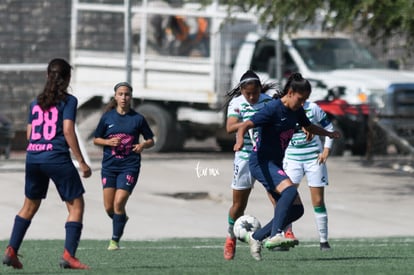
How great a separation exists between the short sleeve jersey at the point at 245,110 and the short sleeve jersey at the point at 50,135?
226 centimetres

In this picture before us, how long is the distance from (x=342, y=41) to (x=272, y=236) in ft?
52.4

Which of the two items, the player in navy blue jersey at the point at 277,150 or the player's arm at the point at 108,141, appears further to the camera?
the player's arm at the point at 108,141

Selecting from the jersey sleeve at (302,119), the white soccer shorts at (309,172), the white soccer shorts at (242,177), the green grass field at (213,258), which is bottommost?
the green grass field at (213,258)

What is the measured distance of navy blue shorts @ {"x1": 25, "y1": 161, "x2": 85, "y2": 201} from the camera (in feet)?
33.5

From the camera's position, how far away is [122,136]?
13492 millimetres

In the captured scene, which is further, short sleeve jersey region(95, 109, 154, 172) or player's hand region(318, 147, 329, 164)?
short sleeve jersey region(95, 109, 154, 172)

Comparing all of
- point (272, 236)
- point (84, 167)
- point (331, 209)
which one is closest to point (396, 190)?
point (331, 209)

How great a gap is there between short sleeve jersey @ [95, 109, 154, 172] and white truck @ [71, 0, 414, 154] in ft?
39.5

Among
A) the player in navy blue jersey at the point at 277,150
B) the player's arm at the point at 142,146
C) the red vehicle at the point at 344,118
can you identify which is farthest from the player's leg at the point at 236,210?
the red vehicle at the point at 344,118

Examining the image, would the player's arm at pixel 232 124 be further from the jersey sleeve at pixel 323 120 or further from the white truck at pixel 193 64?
the white truck at pixel 193 64

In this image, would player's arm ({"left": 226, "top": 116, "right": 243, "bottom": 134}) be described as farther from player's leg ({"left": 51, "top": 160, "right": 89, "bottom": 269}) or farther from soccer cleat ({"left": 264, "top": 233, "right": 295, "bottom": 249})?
player's leg ({"left": 51, "top": 160, "right": 89, "bottom": 269})

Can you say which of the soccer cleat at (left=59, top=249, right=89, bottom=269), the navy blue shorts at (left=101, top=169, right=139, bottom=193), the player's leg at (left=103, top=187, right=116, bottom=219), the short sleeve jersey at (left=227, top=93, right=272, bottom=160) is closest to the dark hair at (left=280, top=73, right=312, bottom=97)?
the short sleeve jersey at (left=227, top=93, right=272, bottom=160)

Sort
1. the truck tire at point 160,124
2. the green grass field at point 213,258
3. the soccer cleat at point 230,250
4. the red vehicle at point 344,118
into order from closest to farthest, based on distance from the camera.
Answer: the green grass field at point 213,258, the soccer cleat at point 230,250, the red vehicle at point 344,118, the truck tire at point 160,124

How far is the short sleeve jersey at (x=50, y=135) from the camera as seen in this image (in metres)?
10.2
